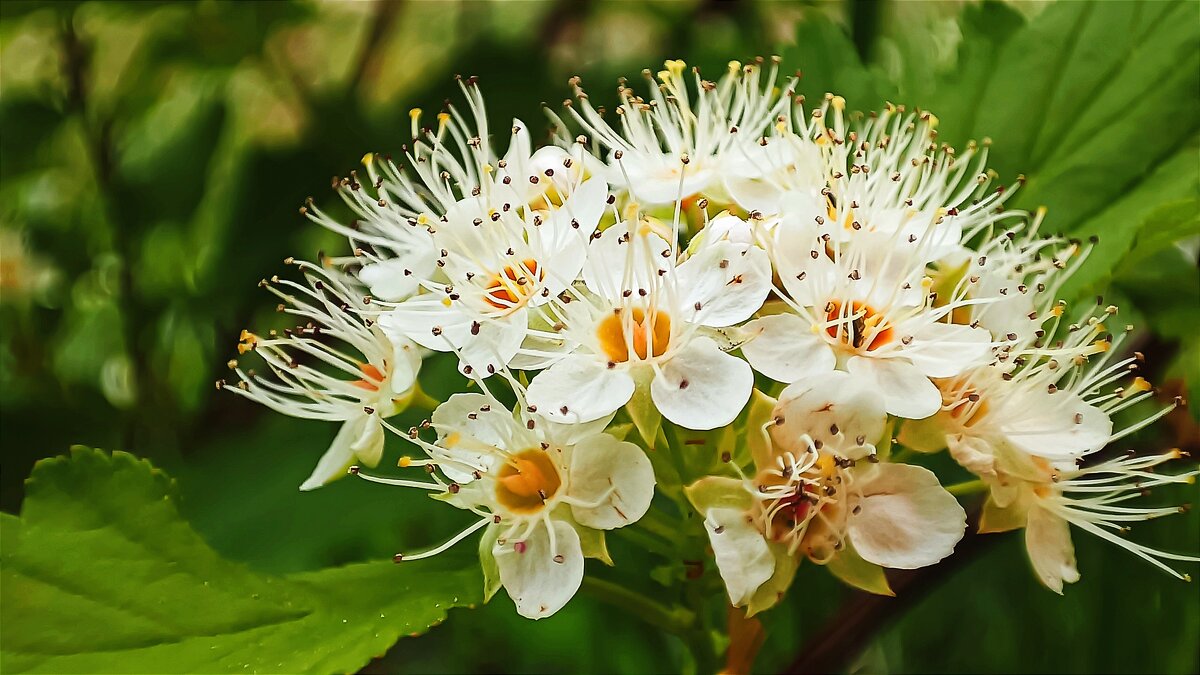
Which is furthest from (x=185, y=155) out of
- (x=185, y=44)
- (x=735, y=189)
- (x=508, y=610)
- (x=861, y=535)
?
(x=861, y=535)

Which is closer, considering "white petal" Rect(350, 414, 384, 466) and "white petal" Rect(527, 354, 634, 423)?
"white petal" Rect(527, 354, 634, 423)

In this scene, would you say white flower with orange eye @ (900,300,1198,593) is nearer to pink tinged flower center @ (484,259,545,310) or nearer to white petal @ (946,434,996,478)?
white petal @ (946,434,996,478)

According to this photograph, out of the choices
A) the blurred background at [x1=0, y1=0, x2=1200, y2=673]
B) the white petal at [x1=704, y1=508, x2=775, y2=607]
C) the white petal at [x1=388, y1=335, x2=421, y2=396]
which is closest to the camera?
the white petal at [x1=704, y1=508, x2=775, y2=607]

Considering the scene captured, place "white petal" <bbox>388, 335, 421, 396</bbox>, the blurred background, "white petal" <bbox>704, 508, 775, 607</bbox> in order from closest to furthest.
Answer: "white petal" <bbox>704, 508, 775, 607</bbox> → "white petal" <bbox>388, 335, 421, 396</bbox> → the blurred background

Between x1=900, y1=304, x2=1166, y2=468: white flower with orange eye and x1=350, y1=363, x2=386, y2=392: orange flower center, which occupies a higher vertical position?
x1=900, y1=304, x2=1166, y2=468: white flower with orange eye

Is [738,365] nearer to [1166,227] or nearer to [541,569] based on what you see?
[541,569]

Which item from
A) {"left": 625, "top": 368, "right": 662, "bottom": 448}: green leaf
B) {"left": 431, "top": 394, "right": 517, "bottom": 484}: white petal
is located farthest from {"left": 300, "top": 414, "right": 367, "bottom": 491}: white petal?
{"left": 625, "top": 368, "right": 662, "bottom": 448}: green leaf

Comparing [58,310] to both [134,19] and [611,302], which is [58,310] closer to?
[134,19]
